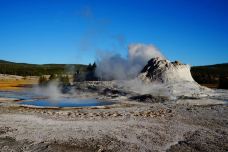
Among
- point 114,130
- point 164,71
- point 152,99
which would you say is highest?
point 164,71

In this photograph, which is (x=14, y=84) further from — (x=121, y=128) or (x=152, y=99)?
(x=121, y=128)

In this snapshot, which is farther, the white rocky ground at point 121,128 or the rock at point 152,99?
the rock at point 152,99

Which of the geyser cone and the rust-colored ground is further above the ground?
the geyser cone

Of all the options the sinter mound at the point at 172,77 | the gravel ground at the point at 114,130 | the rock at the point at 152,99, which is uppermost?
the sinter mound at the point at 172,77

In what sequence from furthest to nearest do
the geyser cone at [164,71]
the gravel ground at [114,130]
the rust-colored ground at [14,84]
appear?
1. the rust-colored ground at [14,84]
2. the geyser cone at [164,71]
3. the gravel ground at [114,130]

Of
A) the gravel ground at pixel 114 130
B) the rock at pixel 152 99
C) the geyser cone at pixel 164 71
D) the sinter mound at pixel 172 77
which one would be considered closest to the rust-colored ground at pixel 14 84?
the geyser cone at pixel 164 71

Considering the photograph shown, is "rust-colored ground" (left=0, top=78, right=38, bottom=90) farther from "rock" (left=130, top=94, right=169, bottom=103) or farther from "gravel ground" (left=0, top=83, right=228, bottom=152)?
"gravel ground" (left=0, top=83, right=228, bottom=152)

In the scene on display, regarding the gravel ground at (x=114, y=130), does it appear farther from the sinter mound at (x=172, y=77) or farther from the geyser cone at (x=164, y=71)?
the geyser cone at (x=164, y=71)

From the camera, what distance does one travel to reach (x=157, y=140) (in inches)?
567

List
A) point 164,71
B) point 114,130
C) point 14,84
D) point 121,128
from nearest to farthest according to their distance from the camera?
point 114,130 → point 121,128 → point 164,71 → point 14,84

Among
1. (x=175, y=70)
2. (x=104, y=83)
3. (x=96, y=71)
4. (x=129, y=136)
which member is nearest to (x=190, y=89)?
(x=175, y=70)

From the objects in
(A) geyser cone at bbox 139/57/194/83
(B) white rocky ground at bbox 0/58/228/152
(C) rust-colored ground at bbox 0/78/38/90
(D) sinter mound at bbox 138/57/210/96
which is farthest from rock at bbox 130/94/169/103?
(C) rust-colored ground at bbox 0/78/38/90

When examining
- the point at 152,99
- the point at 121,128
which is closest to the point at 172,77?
the point at 152,99

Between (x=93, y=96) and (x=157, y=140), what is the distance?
21077 mm
